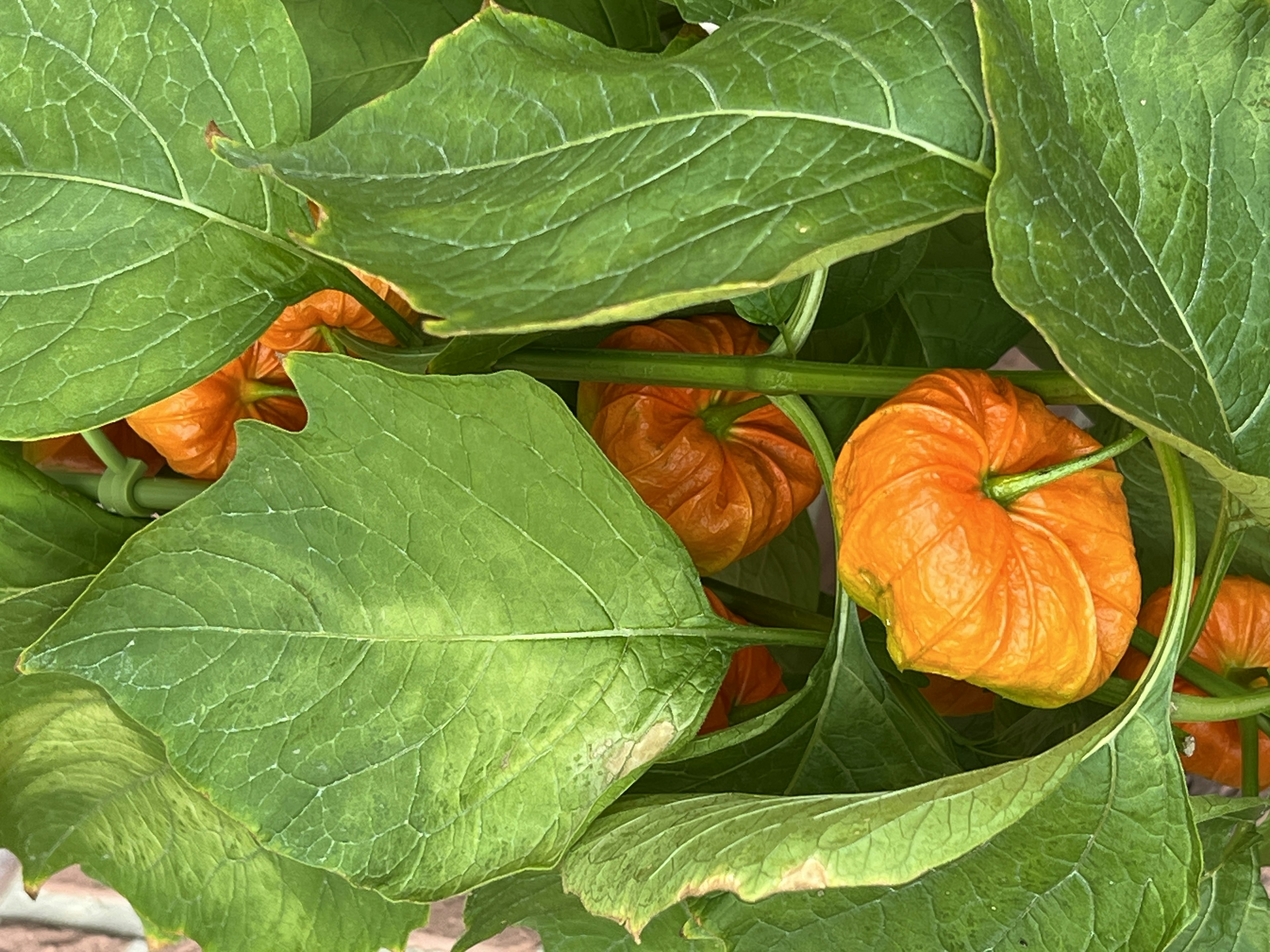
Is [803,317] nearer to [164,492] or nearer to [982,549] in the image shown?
[982,549]

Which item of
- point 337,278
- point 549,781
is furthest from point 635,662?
point 337,278

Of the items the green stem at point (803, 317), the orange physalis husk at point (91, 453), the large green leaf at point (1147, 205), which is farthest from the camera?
the orange physalis husk at point (91, 453)

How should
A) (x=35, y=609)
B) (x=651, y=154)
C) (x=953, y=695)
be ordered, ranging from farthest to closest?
(x=953, y=695), (x=35, y=609), (x=651, y=154)

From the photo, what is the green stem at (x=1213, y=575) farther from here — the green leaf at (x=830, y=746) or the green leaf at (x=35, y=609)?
the green leaf at (x=35, y=609)

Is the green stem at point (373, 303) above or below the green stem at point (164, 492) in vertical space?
above

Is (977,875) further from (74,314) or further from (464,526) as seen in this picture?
(74,314)

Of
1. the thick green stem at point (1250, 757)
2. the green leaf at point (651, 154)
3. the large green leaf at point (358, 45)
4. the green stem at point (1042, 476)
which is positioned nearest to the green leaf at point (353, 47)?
the large green leaf at point (358, 45)

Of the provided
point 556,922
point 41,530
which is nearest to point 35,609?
point 41,530
